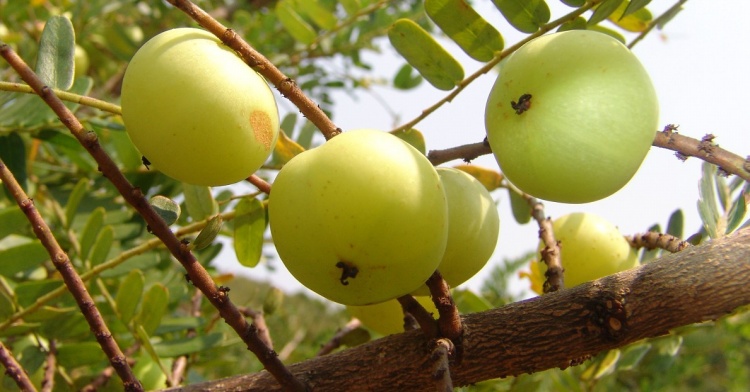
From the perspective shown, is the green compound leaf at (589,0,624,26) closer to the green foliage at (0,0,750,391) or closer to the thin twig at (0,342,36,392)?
the green foliage at (0,0,750,391)

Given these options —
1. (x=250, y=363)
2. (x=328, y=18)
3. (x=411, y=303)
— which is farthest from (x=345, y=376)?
(x=250, y=363)

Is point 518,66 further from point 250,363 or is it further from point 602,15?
point 250,363

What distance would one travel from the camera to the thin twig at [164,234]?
110 cm

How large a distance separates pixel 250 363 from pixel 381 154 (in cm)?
256

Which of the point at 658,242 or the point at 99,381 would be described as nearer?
the point at 658,242

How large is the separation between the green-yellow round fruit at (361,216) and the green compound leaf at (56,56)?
0.63 meters

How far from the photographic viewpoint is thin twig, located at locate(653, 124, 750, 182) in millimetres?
1241

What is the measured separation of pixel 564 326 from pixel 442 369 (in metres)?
0.33

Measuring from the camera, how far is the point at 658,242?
5.05 ft

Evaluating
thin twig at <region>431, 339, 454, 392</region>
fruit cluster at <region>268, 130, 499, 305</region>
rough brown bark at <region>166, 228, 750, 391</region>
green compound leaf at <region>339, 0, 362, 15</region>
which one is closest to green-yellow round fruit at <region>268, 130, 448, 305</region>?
fruit cluster at <region>268, 130, 499, 305</region>

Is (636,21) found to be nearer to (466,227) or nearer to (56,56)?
(466,227)

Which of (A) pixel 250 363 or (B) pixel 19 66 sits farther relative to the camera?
(A) pixel 250 363

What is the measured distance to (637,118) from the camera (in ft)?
3.47

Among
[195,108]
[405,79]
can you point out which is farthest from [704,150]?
[405,79]
